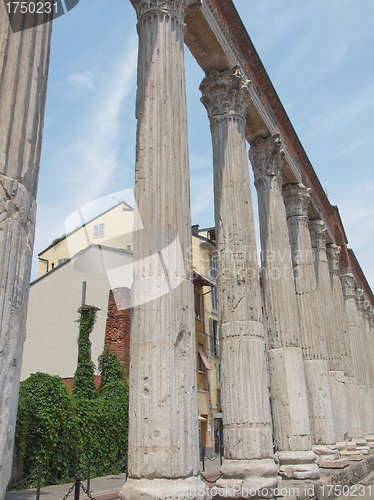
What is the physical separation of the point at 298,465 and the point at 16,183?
790 centimetres

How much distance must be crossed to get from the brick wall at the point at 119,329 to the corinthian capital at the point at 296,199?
312 inches

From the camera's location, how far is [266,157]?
11.4m

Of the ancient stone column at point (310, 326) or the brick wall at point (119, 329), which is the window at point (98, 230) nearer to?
the brick wall at point (119, 329)

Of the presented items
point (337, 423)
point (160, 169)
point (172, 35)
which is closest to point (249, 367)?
point (160, 169)

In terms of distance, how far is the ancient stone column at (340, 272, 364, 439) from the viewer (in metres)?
15.9

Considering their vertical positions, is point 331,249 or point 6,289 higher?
point 331,249

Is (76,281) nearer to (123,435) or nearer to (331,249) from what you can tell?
(123,435)

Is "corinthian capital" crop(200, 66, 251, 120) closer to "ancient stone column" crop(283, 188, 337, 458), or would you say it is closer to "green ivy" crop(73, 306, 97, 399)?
"ancient stone column" crop(283, 188, 337, 458)

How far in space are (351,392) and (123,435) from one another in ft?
26.0

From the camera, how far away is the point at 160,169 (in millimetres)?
5523

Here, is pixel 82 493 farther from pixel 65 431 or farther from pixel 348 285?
pixel 348 285

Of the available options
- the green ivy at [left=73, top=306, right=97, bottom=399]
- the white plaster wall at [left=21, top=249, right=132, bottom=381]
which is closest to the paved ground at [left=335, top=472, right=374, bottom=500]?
the green ivy at [left=73, top=306, right=97, bottom=399]

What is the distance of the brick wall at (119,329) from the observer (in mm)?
17797

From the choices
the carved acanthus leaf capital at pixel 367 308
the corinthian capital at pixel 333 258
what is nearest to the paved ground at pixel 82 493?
the corinthian capital at pixel 333 258
